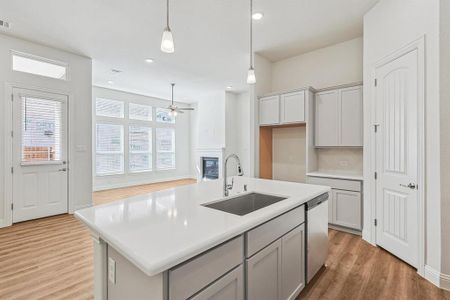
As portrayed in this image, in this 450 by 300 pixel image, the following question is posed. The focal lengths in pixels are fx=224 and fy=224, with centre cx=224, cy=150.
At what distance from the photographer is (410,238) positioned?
2.50 m

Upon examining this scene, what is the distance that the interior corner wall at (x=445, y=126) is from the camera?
6.93 feet

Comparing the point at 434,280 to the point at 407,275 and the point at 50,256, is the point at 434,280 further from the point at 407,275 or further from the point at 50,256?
the point at 50,256

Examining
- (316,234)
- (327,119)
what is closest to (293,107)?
(327,119)

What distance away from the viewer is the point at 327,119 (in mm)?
3939

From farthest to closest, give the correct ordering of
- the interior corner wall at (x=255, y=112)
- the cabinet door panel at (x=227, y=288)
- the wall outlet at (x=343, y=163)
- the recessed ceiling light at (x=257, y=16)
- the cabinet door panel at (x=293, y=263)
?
the interior corner wall at (x=255, y=112) → the wall outlet at (x=343, y=163) → the recessed ceiling light at (x=257, y=16) → the cabinet door panel at (x=293, y=263) → the cabinet door panel at (x=227, y=288)

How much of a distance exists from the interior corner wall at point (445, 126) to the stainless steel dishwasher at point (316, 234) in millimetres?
1049

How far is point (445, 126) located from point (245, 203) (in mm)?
2048

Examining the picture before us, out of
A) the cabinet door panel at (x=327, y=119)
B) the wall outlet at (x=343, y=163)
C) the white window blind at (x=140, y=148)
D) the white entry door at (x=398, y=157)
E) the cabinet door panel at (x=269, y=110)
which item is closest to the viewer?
the white entry door at (x=398, y=157)

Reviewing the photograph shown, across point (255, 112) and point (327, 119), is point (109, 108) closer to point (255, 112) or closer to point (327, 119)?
point (255, 112)

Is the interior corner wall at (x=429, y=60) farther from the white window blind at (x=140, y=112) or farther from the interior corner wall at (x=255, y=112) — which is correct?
the white window blind at (x=140, y=112)

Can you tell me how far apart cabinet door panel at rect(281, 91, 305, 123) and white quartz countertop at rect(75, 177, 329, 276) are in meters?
A: 2.31

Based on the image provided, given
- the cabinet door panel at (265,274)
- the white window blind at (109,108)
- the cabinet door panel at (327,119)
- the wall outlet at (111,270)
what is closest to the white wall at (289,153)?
the cabinet door panel at (327,119)

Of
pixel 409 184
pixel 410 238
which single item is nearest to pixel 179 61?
pixel 409 184

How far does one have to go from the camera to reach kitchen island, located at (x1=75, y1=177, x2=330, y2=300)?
38.6 inches
